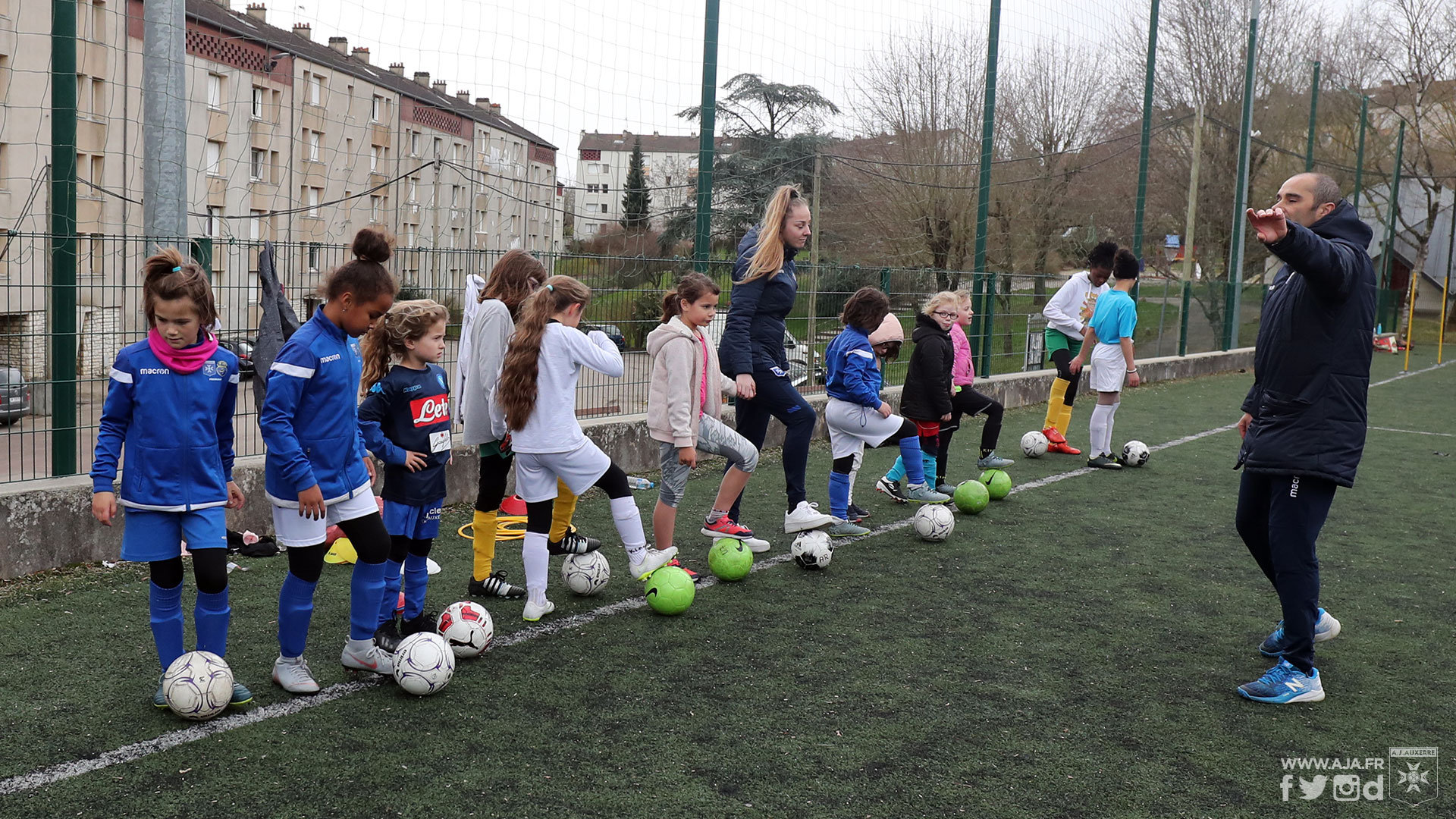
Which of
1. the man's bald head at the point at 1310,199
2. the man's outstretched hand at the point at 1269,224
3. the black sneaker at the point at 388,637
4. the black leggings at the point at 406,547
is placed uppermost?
the man's bald head at the point at 1310,199

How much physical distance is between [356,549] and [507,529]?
8.93 ft

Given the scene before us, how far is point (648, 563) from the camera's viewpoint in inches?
213

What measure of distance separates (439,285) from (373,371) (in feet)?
9.02

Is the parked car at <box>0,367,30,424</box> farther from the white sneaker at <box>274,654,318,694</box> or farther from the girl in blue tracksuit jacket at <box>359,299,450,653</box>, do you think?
the white sneaker at <box>274,654,318,694</box>

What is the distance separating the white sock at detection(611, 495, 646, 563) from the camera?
17.3ft

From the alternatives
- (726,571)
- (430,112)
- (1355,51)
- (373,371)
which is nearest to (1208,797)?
(726,571)

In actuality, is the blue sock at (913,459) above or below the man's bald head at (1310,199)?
below

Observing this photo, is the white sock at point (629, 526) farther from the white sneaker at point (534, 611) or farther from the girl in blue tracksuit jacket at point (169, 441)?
the girl in blue tracksuit jacket at point (169, 441)

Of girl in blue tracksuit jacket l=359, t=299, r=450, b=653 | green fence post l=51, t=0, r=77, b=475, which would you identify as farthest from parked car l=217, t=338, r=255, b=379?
girl in blue tracksuit jacket l=359, t=299, r=450, b=653

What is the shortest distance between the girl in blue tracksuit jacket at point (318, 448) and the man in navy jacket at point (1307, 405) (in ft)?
11.0

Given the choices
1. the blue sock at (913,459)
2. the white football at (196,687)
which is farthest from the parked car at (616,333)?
the white football at (196,687)

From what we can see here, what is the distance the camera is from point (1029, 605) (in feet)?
17.9

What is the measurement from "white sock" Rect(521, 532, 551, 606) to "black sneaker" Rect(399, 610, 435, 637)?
0.48 metres

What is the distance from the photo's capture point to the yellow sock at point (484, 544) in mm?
5387
